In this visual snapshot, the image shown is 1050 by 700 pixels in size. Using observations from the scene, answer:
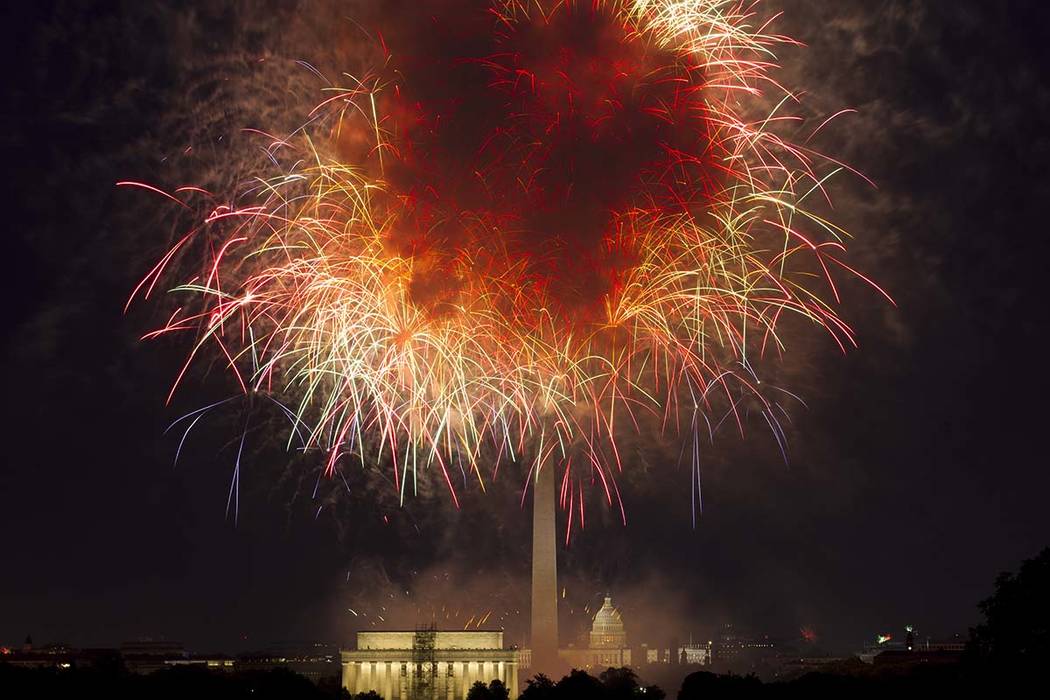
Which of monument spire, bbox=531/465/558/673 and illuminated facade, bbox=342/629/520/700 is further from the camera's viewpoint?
illuminated facade, bbox=342/629/520/700

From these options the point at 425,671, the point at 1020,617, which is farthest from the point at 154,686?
the point at 1020,617

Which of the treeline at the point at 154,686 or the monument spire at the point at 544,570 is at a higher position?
the monument spire at the point at 544,570

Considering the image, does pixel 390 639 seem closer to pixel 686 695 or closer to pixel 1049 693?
pixel 686 695

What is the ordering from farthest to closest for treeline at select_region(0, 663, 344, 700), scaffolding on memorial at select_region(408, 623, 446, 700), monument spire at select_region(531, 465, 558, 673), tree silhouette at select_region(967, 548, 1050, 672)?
scaffolding on memorial at select_region(408, 623, 446, 700) → monument spire at select_region(531, 465, 558, 673) → treeline at select_region(0, 663, 344, 700) → tree silhouette at select_region(967, 548, 1050, 672)

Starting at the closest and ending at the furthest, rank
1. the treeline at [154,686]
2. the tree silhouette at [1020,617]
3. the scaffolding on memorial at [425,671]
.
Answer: the tree silhouette at [1020,617]
the treeline at [154,686]
the scaffolding on memorial at [425,671]

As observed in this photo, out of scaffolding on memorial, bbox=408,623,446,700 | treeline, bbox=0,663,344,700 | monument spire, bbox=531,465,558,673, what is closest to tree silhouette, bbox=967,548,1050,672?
monument spire, bbox=531,465,558,673

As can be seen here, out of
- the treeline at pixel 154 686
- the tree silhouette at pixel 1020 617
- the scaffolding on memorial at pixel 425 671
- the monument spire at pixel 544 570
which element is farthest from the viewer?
the scaffolding on memorial at pixel 425 671

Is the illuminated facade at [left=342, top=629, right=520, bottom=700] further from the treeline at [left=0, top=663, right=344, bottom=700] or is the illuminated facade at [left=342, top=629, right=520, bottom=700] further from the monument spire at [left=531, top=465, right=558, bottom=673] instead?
the monument spire at [left=531, top=465, right=558, bottom=673]

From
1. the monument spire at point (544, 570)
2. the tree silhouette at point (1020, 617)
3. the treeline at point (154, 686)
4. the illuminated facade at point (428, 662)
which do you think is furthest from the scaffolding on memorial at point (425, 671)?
the tree silhouette at point (1020, 617)

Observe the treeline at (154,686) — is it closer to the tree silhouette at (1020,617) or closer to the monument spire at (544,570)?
the monument spire at (544,570)

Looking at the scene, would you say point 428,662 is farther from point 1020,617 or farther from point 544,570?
point 1020,617
